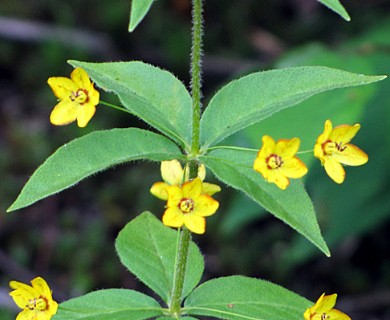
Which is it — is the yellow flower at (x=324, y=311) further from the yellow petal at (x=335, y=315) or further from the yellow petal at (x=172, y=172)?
the yellow petal at (x=172, y=172)

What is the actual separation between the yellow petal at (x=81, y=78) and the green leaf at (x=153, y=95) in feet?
0.16

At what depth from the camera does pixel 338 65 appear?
3.51 m

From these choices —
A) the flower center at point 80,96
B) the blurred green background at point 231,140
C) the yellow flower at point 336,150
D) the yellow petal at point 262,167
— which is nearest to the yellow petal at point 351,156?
the yellow flower at point 336,150

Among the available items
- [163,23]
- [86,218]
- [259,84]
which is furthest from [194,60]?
[163,23]

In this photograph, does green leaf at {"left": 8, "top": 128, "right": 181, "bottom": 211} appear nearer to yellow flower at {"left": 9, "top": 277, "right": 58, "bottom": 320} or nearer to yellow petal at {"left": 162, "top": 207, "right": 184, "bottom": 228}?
yellow petal at {"left": 162, "top": 207, "right": 184, "bottom": 228}

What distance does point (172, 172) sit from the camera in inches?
76.3

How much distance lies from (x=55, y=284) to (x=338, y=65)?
2.00m

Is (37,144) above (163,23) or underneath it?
underneath

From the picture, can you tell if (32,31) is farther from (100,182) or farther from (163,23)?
(100,182)

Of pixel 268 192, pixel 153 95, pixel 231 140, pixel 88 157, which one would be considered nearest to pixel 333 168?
pixel 268 192

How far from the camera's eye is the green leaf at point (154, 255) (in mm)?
2100

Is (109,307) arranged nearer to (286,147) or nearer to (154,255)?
(154,255)

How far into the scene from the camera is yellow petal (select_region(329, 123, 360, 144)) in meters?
1.81

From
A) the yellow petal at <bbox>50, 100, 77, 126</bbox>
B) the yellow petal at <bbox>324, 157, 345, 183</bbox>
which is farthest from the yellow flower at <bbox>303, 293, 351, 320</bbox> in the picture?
the yellow petal at <bbox>50, 100, 77, 126</bbox>
